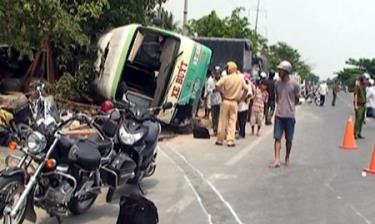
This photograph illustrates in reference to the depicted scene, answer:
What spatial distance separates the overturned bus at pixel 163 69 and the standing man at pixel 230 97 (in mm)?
2033

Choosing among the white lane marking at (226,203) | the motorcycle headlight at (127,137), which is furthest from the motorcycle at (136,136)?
the white lane marking at (226,203)

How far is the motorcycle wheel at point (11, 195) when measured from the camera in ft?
19.0

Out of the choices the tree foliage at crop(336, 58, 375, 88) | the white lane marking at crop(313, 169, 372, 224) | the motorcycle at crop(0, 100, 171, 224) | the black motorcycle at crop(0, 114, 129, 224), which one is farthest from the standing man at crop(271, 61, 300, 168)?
the tree foliage at crop(336, 58, 375, 88)

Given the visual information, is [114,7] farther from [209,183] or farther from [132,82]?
[209,183]

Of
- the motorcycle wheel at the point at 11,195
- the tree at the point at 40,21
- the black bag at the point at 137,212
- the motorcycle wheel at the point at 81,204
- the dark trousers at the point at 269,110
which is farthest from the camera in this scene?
the dark trousers at the point at 269,110

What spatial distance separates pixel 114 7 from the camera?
19047mm

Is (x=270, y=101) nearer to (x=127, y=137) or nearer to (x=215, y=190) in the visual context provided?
(x=215, y=190)

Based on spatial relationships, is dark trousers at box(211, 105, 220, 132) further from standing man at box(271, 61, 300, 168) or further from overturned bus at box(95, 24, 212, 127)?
standing man at box(271, 61, 300, 168)

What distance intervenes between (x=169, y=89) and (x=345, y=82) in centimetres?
11085

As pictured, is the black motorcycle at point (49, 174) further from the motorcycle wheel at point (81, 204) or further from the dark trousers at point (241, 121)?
the dark trousers at point (241, 121)

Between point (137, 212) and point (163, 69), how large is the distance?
34.2ft

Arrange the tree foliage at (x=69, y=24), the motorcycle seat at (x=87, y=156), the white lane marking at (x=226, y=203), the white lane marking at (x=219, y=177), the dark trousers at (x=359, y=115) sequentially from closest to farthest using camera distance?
1. the motorcycle seat at (x=87, y=156)
2. the white lane marking at (x=226, y=203)
3. the white lane marking at (x=219, y=177)
4. the tree foliage at (x=69, y=24)
5. the dark trousers at (x=359, y=115)

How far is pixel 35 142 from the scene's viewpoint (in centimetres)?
603

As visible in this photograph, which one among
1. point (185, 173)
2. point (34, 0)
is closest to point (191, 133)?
point (34, 0)
